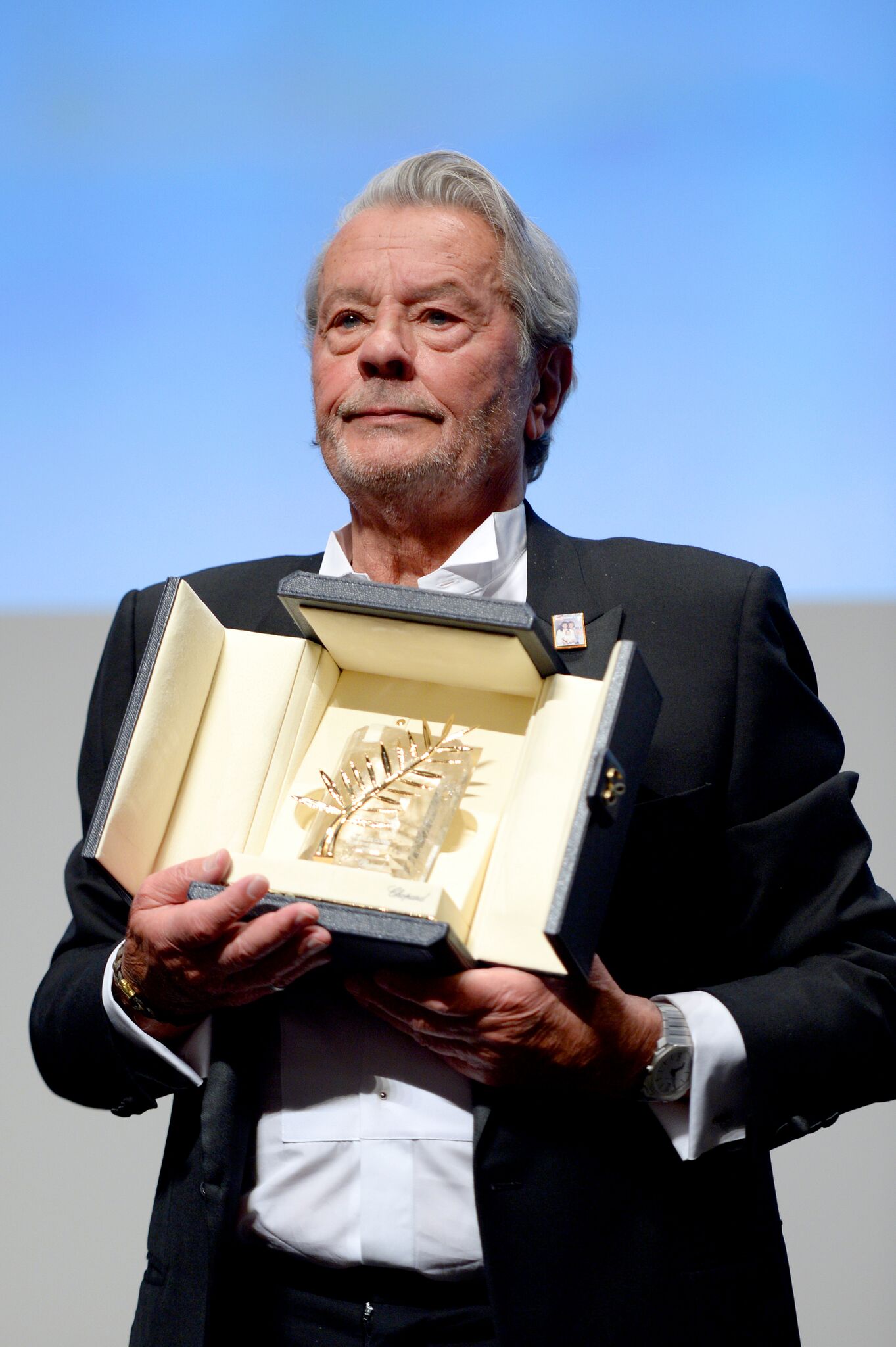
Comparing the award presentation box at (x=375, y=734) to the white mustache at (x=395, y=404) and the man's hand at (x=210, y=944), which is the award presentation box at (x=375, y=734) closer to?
the man's hand at (x=210, y=944)

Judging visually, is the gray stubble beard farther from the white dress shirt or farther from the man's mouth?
the white dress shirt

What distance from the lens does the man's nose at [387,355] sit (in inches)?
64.2

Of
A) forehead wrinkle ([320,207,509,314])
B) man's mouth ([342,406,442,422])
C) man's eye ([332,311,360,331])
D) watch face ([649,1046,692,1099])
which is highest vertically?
forehead wrinkle ([320,207,509,314])

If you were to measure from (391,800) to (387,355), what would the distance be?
1.93ft

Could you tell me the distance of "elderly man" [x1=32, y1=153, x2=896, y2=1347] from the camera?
1277 mm

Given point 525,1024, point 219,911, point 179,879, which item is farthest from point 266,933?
point 525,1024

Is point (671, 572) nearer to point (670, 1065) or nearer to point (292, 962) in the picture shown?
point (670, 1065)

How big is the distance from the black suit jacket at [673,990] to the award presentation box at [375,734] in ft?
0.44

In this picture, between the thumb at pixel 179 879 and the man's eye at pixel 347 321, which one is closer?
the thumb at pixel 179 879

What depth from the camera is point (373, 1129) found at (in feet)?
4.50

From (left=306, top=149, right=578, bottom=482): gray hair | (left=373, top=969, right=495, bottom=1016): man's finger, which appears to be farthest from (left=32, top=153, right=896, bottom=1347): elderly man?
(left=306, top=149, right=578, bottom=482): gray hair

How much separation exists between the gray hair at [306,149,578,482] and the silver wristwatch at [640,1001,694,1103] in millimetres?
924

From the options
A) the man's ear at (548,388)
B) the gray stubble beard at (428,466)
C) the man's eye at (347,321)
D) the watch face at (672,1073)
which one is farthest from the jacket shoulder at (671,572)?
the watch face at (672,1073)

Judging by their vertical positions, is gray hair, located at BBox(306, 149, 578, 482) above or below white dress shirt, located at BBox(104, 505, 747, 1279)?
above
